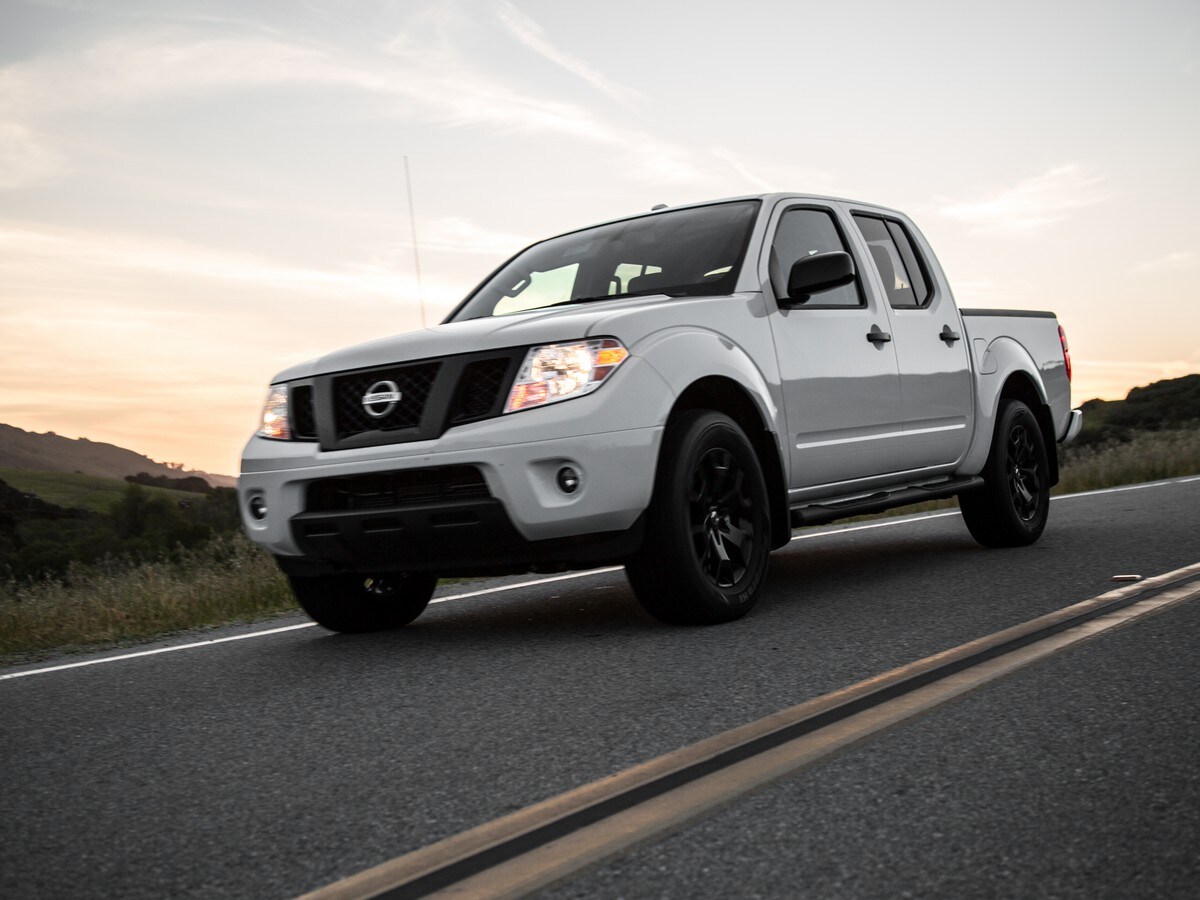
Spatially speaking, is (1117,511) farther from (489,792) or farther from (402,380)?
(489,792)

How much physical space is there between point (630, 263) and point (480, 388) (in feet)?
5.60

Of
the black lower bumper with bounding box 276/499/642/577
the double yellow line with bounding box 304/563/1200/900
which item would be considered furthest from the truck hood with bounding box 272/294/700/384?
the double yellow line with bounding box 304/563/1200/900

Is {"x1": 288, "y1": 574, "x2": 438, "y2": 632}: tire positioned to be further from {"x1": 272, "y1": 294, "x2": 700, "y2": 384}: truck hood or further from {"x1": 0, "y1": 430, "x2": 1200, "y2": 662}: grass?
{"x1": 0, "y1": 430, "x2": 1200, "y2": 662}: grass

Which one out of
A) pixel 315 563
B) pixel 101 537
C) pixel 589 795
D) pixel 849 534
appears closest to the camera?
pixel 589 795

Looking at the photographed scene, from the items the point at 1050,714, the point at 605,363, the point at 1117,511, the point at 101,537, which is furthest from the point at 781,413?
the point at 101,537

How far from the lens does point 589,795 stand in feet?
10.5

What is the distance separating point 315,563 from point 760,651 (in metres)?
2.05

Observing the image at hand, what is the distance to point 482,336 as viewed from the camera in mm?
5566

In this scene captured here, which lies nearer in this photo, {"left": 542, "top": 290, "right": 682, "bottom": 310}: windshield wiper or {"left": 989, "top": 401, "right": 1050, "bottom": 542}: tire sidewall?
{"left": 542, "top": 290, "right": 682, "bottom": 310}: windshield wiper

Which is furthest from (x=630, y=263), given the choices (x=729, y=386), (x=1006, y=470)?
(x=1006, y=470)

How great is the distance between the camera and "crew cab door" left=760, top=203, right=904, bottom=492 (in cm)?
647

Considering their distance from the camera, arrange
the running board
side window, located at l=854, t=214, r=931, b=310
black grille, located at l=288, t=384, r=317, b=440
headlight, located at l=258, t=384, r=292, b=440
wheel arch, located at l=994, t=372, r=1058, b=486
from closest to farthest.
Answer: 1. black grille, located at l=288, t=384, r=317, b=440
2. headlight, located at l=258, t=384, r=292, b=440
3. the running board
4. side window, located at l=854, t=214, r=931, b=310
5. wheel arch, located at l=994, t=372, r=1058, b=486

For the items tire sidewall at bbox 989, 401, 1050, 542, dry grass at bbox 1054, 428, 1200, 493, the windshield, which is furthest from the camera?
dry grass at bbox 1054, 428, 1200, 493

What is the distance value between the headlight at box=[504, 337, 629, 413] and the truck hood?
5cm
